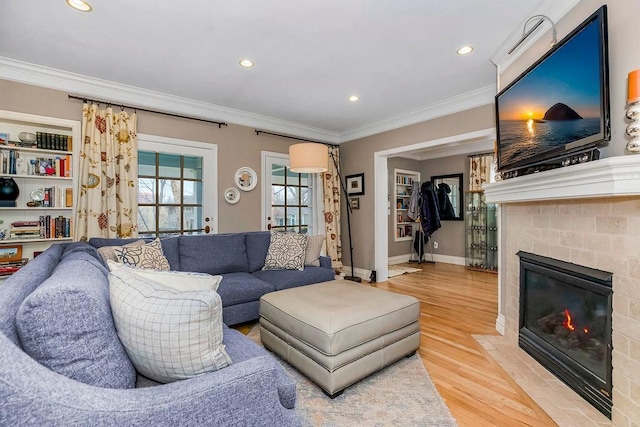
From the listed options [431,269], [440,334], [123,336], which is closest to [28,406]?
[123,336]

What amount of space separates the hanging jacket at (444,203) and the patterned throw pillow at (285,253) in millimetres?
3874

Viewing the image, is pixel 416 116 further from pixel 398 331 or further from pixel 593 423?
pixel 593 423

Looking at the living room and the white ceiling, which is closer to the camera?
the living room

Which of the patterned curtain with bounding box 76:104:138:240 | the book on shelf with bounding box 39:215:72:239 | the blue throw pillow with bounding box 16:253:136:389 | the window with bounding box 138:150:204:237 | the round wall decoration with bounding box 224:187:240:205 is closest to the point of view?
the blue throw pillow with bounding box 16:253:136:389

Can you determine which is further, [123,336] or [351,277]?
[351,277]

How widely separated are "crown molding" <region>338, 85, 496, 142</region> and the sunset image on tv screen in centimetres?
113

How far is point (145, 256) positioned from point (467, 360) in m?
2.77

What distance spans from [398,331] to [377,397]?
453mm

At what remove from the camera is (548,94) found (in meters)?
1.85

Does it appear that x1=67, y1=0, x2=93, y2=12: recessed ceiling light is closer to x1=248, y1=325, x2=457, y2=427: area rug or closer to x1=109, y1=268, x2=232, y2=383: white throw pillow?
x1=109, y1=268, x2=232, y2=383: white throw pillow

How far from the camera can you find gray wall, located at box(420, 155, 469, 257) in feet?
19.8

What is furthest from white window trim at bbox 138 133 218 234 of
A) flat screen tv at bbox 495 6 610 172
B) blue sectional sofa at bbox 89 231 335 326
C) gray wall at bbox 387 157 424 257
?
gray wall at bbox 387 157 424 257

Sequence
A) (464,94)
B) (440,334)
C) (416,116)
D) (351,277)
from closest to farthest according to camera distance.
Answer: (440,334), (464,94), (416,116), (351,277)

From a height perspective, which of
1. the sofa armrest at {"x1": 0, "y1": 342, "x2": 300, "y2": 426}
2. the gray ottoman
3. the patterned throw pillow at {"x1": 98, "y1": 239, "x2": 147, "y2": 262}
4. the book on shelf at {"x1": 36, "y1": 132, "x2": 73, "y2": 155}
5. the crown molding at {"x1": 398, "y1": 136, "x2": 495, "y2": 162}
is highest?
the crown molding at {"x1": 398, "y1": 136, "x2": 495, "y2": 162}
